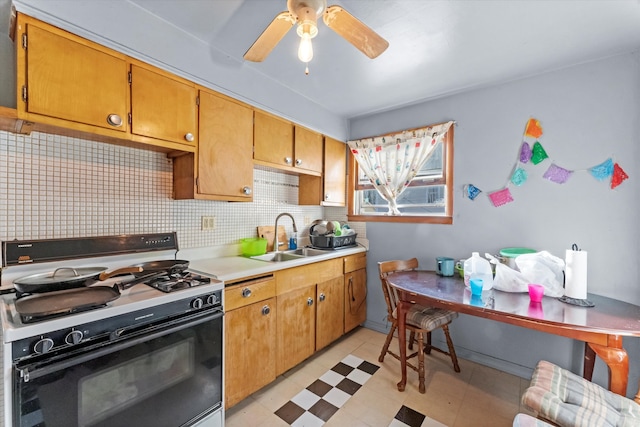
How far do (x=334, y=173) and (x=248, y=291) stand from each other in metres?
1.69

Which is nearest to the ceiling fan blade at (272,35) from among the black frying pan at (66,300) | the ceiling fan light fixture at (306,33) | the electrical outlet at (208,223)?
the ceiling fan light fixture at (306,33)

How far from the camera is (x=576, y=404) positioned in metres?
1.18

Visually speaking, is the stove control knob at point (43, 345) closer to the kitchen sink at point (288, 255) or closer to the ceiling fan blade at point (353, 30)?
the kitchen sink at point (288, 255)

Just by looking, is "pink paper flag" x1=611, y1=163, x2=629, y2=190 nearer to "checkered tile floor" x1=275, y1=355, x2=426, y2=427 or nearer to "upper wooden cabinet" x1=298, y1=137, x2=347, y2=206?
"checkered tile floor" x1=275, y1=355, x2=426, y2=427

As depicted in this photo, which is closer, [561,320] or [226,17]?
[561,320]

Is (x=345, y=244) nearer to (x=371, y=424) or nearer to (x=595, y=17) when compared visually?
(x=371, y=424)

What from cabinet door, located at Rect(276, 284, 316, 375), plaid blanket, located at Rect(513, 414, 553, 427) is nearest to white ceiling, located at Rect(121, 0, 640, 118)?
cabinet door, located at Rect(276, 284, 316, 375)

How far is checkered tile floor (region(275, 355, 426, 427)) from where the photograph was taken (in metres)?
1.68

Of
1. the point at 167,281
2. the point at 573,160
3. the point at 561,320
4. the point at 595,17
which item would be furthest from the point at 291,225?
the point at 595,17

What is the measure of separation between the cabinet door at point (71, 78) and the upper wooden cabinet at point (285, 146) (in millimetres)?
917

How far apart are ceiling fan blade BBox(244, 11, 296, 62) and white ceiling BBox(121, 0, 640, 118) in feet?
0.87

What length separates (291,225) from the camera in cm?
289

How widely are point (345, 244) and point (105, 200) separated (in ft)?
6.77

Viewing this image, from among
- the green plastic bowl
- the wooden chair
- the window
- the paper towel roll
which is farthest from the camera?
the window
